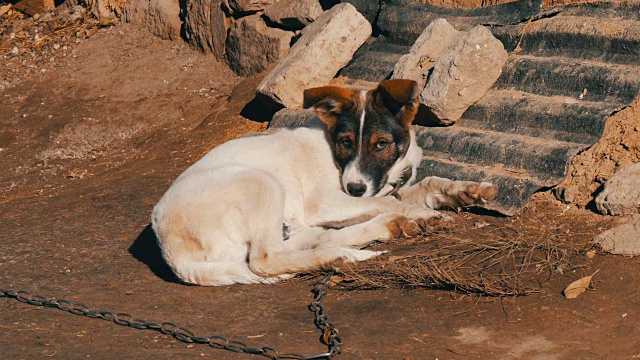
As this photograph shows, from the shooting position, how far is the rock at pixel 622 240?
15.8 feet

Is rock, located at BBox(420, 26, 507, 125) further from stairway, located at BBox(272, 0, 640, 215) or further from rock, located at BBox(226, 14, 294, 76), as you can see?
rock, located at BBox(226, 14, 294, 76)

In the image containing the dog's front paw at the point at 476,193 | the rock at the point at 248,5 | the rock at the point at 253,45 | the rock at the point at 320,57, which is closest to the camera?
the dog's front paw at the point at 476,193

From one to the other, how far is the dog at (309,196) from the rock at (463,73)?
492 mm

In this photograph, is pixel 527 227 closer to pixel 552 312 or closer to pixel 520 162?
pixel 520 162

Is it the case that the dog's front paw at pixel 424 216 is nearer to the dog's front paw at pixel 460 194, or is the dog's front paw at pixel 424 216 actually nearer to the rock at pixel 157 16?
the dog's front paw at pixel 460 194

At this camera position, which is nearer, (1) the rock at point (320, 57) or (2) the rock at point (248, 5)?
Result: (1) the rock at point (320, 57)

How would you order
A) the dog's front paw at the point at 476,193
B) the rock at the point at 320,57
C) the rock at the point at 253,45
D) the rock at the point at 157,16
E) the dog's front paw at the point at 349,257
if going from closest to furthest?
the dog's front paw at the point at 349,257 → the dog's front paw at the point at 476,193 → the rock at the point at 320,57 → the rock at the point at 253,45 → the rock at the point at 157,16

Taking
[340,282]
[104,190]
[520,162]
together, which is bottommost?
[104,190]

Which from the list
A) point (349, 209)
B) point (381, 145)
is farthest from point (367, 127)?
point (349, 209)

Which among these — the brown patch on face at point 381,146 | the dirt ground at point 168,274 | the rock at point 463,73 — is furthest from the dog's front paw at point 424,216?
the rock at point 463,73

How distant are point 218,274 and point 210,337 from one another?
0.78 metres

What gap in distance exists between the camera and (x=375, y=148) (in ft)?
19.4

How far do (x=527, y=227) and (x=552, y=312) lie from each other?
136 centimetres

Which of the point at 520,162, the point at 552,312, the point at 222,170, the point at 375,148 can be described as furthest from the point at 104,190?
the point at 552,312
